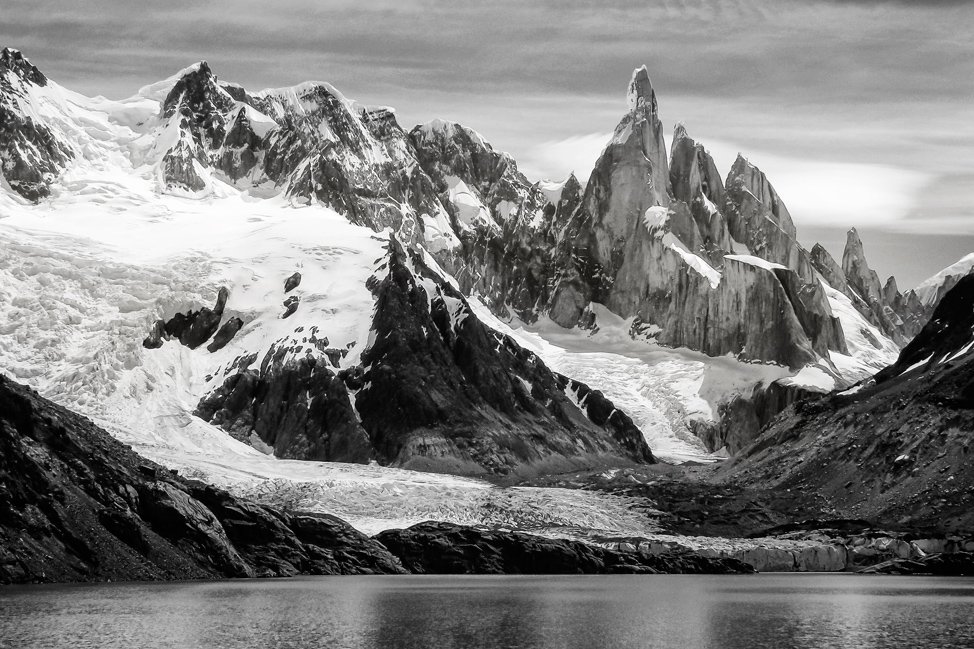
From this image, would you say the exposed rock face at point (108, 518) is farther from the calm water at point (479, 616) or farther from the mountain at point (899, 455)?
the mountain at point (899, 455)

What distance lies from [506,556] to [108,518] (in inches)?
1813

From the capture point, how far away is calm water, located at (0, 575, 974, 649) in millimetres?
69750

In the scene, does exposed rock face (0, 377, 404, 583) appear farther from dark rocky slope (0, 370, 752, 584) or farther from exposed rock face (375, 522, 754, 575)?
exposed rock face (375, 522, 754, 575)

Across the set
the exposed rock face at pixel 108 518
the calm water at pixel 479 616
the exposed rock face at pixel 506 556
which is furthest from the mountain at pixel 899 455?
the exposed rock face at pixel 108 518

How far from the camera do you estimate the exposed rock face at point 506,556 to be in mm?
135875

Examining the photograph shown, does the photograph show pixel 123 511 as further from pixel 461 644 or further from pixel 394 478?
pixel 394 478

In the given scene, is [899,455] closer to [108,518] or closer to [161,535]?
[161,535]

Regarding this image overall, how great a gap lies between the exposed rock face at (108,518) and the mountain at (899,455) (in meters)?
Result: 69.1

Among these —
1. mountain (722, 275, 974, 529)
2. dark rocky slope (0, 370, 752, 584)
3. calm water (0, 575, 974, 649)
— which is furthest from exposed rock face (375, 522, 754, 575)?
mountain (722, 275, 974, 529)

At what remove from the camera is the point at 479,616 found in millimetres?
81812

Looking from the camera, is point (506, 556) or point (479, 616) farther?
point (506, 556)

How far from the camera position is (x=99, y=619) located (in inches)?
2997

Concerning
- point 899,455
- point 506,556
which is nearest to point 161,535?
point 506,556

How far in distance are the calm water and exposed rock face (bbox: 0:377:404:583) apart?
4.26m
